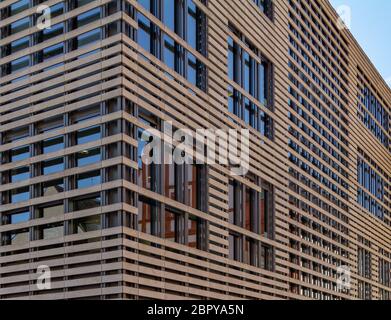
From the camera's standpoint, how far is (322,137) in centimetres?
4428

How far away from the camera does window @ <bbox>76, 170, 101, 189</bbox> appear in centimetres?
2336

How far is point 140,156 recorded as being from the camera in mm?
24250

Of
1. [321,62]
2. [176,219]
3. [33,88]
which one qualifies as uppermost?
[321,62]

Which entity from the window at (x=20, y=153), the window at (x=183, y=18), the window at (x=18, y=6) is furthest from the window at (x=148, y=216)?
the window at (x=18, y=6)

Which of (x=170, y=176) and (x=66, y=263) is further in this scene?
(x=170, y=176)

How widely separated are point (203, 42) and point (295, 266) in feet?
44.4

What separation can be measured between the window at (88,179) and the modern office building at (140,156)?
0.16 feet

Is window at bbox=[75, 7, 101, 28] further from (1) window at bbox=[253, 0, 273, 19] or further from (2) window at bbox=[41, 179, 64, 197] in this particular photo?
(1) window at bbox=[253, 0, 273, 19]

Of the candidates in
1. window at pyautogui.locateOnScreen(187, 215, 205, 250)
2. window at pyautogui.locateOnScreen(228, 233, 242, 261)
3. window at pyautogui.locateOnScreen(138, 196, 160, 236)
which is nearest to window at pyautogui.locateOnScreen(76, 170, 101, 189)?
window at pyautogui.locateOnScreen(138, 196, 160, 236)

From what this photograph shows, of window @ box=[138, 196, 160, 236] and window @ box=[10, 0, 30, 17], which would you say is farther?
window @ box=[10, 0, 30, 17]

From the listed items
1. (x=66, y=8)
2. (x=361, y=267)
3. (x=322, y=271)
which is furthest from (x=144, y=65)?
(x=361, y=267)

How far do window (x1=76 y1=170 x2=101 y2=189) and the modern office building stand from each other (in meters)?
0.05

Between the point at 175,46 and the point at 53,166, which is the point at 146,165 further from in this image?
Answer: the point at 175,46

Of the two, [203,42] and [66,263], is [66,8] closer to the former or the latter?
[203,42]
